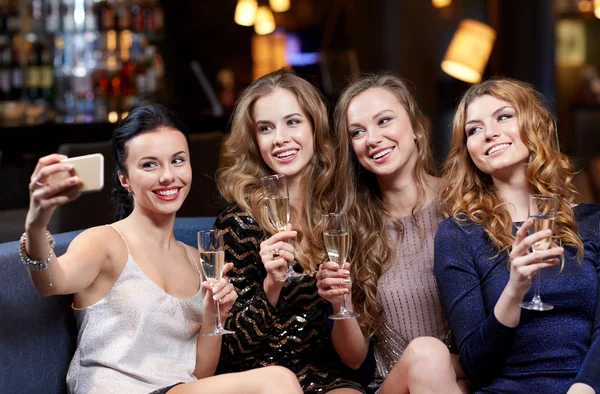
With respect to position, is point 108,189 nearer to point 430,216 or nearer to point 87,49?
point 430,216

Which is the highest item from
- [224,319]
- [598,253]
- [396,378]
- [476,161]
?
[476,161]

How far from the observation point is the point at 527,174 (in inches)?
111

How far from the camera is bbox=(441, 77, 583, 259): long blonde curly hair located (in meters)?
2.79

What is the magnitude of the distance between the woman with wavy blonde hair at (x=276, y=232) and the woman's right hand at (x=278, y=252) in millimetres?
128

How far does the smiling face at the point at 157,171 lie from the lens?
2.73 metres

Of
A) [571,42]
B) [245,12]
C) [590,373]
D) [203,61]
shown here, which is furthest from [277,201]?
[571,42]

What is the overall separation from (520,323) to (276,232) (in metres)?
0.83

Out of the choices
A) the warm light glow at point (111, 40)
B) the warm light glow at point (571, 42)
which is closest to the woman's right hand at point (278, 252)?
the warm light glow at point (111, 40)

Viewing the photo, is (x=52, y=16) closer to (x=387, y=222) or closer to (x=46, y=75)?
(x=46, y=75)

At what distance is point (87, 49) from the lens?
740cm

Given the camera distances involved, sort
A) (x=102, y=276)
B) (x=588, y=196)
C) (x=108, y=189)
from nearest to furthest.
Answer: (x=102, y=276) < (x=108, y=189) < (x=588, y=196)

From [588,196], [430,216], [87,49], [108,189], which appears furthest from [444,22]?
[430,216]

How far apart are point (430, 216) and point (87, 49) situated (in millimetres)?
5064

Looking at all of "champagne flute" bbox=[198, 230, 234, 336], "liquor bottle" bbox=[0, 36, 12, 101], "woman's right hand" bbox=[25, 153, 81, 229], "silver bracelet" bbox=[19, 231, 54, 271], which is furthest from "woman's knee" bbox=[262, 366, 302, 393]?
"liquor bottle" bbox=[0, 36, 12, 101]
